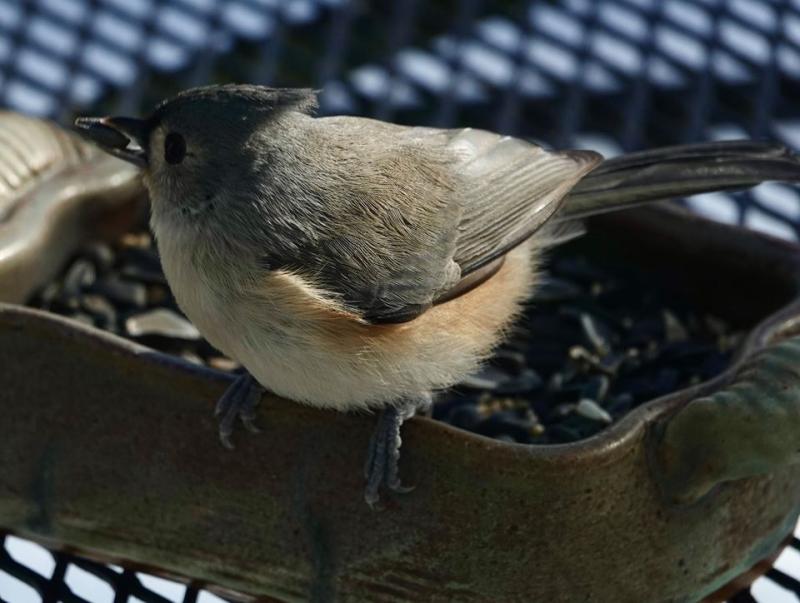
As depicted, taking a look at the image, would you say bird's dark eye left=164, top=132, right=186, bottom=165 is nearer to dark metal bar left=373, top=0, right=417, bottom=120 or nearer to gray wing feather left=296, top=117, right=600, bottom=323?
gray wing feather left=296, top=117, right=600, bottom=323

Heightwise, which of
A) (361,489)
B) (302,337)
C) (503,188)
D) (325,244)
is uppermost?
(503,188)

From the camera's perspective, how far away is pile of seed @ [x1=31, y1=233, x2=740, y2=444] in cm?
238

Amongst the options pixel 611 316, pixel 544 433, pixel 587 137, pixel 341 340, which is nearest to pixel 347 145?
pixel 341 340

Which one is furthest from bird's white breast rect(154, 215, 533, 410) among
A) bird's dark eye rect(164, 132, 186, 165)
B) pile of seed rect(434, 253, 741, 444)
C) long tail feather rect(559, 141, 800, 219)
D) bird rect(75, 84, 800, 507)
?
long tail feather rect(559, 141, 800, 219)

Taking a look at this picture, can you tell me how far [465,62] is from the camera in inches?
130

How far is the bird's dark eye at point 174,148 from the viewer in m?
2.02

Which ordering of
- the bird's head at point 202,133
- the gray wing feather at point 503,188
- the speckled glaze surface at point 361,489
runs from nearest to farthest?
the speckled glaze surface at point 361,489, the bird's head at point 202,133, the gray wing feather at point 503,188

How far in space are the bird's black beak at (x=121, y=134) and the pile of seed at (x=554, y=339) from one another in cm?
56

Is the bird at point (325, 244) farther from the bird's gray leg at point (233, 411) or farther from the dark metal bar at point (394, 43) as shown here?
the dark metal bar at point (394, 43)

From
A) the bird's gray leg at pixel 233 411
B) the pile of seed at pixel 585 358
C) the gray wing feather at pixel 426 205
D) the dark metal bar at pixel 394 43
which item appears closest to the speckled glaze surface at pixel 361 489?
the bird's gray leg at pixel 233 411

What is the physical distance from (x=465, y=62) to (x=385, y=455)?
167 centimetres

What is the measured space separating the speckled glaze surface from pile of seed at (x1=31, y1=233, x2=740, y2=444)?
379 millimetres

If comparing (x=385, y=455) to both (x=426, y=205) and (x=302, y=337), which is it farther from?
(x=426, y=205)

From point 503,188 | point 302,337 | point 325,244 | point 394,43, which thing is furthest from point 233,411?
point 394,43
